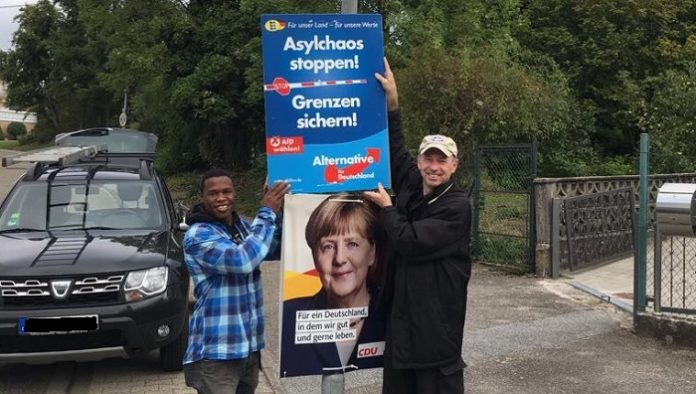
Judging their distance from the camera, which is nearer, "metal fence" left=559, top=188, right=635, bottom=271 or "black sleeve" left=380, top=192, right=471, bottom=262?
"black sleeve" left=380, top=192, right=471, bottom=262

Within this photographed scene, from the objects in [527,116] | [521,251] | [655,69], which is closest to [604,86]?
[655,69]

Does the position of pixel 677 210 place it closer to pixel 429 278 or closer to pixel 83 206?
pixel 429 278

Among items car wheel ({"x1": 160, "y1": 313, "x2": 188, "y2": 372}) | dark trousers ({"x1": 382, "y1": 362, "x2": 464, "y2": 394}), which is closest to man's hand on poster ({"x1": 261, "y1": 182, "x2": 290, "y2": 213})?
dark trousers ({"x1": 382, "y1": 362, "x2": 464, "y2": 394})

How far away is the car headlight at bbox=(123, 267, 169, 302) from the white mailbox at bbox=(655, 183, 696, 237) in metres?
4.21

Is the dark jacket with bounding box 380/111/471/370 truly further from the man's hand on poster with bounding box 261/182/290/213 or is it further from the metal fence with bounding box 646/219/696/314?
the metal fence with bounding box 646/219/696/314

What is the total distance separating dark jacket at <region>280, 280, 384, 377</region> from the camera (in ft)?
10.8

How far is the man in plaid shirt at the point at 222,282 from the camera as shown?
3.12 m

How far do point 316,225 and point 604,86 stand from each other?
1890 cm

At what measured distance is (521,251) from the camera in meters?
9.93

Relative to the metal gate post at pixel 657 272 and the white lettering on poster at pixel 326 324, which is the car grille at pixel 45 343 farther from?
the metal gate post at pixel 657 272

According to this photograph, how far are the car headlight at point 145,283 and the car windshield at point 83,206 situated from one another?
1062 millimetres

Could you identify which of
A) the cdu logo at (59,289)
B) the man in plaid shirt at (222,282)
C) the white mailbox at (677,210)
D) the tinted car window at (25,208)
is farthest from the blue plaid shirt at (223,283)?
the white mailbox at (677,210)

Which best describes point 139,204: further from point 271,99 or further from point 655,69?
point 655,69

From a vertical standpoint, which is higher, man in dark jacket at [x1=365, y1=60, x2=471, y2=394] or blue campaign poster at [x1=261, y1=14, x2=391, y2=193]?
blue campaign poster at [x1=261, y1=14, x2=391, y2=193]
